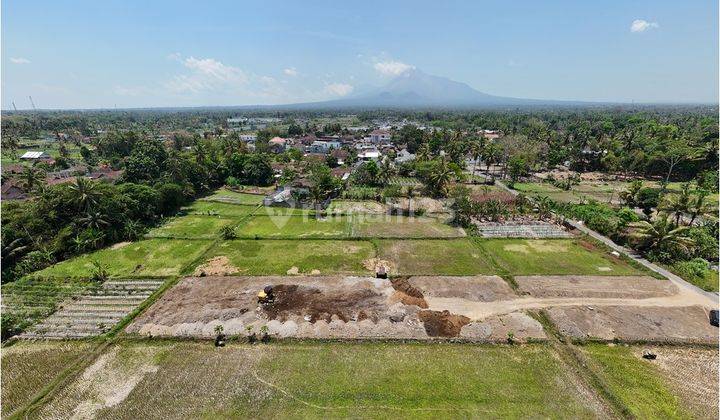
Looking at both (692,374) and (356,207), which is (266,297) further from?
(692,374)

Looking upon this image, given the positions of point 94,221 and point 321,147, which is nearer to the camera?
point 94,221

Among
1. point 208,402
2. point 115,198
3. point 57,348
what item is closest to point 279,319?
point 208,402

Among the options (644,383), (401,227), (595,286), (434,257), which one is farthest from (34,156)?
(644,383)

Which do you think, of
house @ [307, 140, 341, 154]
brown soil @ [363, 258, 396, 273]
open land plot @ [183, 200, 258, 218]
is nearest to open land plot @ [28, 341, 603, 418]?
brown soil @ [363, 258, 396, 273]

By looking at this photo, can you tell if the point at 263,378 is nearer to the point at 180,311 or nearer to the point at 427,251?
the point at 180,311

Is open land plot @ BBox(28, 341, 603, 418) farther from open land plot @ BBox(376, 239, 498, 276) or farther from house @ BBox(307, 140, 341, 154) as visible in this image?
house @ BBox(307, 140, 341, 154)

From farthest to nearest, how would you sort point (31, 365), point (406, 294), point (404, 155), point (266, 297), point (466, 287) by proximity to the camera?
point (404, 155) → point (466, 287) → point (406, 294) → point (266, 297) → point (31, 365)

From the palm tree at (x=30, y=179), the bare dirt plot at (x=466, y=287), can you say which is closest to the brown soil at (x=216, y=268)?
the bare dirt plot at (x=466, y=287)
